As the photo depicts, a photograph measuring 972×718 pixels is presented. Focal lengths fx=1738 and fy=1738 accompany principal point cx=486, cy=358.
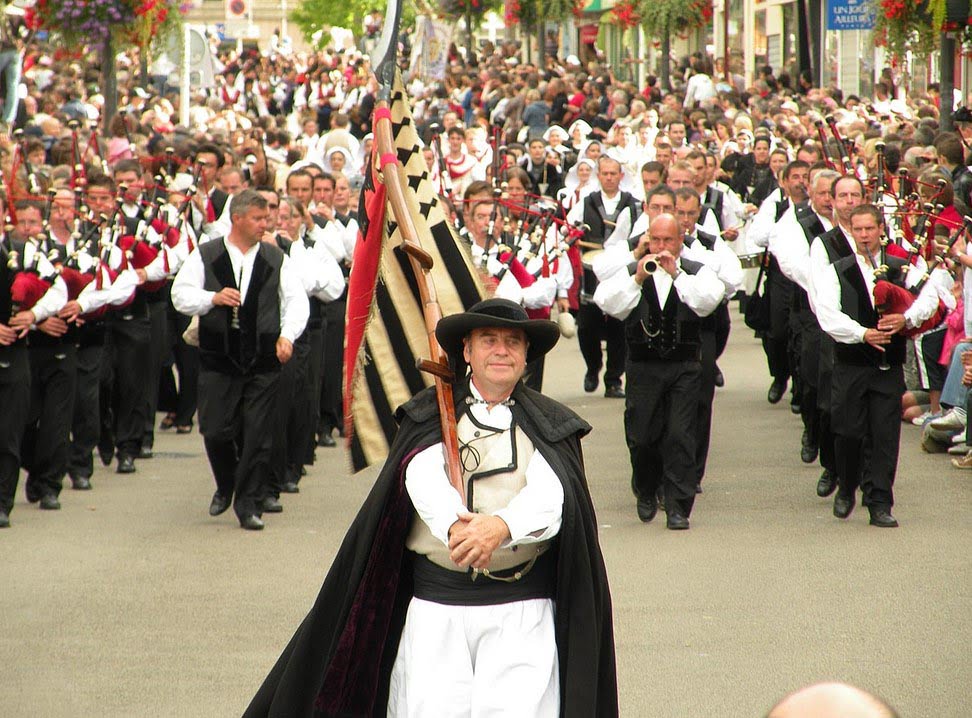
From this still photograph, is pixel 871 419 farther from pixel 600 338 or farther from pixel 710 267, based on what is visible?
pixel 600 338

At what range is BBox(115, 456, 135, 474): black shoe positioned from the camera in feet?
40.7

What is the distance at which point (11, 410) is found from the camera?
10.2 m

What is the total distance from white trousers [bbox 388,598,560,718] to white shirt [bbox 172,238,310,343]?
17.1 ft

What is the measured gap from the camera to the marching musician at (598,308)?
15312mm

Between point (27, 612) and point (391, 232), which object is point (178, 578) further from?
point (391, 232)

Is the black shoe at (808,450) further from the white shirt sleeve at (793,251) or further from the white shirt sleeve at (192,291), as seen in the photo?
the white shirt sleeve at (192,291)

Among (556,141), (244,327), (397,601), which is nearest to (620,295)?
(244,327)

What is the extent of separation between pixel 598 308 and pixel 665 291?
5282 millimetres

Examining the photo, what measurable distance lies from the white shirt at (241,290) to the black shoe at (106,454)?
292 cm

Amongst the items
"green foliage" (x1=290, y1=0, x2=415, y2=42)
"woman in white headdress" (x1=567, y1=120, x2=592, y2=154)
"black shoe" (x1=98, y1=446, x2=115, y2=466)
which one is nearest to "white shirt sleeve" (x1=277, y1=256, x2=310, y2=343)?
"black shoe" (x1=98, y1=446, x2=115, y2=466)

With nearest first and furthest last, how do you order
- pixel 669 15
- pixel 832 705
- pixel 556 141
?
pixel 832 705, pixel 556 141, pixel 669 15

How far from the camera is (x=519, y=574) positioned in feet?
16.9

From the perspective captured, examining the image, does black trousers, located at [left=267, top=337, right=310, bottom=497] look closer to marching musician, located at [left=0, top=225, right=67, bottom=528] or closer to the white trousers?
marching musician, located at [left=0, top=225, right=67, bottom=528]

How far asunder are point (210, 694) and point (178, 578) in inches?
82.1
